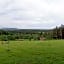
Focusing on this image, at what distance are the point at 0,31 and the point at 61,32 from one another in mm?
12141

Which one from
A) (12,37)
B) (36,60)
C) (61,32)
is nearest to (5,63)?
(36,60)

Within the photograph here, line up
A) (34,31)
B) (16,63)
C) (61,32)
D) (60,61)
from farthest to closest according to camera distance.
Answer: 1. (34,31)
2. (61,32)
3. (60,61)
4. (16,63)

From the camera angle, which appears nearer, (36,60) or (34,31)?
(36,60)

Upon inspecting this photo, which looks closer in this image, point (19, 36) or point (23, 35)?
point (19, 36)

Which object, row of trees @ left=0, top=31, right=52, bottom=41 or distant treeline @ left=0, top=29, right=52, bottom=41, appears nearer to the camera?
row of trees @ left=0, top=31, right=52, bottom=41

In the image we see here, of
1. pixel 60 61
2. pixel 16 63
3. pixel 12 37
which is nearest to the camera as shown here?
pixel 16 63

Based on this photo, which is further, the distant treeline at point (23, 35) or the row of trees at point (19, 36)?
the distant treeline at point (23, 35)

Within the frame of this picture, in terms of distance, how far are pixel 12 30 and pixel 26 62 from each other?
30.1m

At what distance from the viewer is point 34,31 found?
4719 centimetres

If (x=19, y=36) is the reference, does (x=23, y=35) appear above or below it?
above

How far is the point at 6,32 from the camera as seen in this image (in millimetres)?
42156

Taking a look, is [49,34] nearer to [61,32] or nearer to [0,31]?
[61,32]

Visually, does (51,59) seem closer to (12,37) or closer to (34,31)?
(12,37)

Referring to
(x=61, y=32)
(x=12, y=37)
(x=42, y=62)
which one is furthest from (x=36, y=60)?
(x=61, y=32)
